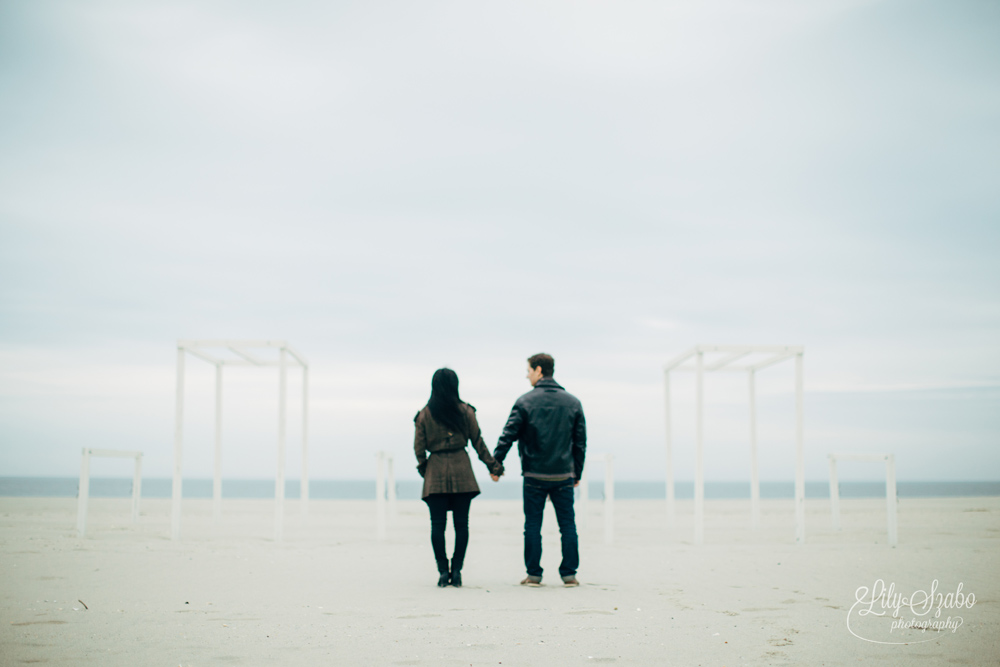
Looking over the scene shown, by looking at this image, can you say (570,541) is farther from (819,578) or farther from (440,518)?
(819,578)


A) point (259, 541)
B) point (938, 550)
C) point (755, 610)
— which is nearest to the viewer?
point (755, 610)

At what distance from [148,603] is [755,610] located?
3700 millimetres

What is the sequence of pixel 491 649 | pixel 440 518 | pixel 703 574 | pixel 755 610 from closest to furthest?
pixel 491 649, pixel 755 610, pixel 440 518, pixel 703 574

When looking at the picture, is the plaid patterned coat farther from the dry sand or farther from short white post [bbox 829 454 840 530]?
short white post [bbox 829 454 840 530]

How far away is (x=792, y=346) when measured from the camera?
10008 mm

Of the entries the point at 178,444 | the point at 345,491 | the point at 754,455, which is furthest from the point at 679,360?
the point at 345,491

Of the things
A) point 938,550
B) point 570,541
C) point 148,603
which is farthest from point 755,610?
point 938,550

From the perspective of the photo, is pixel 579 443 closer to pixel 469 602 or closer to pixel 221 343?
pixel 469 602

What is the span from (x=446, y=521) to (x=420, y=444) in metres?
0.59

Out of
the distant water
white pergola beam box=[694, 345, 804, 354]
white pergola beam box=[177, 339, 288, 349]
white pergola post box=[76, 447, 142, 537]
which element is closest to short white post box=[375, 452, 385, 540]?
white pergola beam box=[177, 339, 288, 349]

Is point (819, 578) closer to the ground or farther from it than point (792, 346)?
closer to the ground

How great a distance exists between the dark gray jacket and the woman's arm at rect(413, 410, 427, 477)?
528mm

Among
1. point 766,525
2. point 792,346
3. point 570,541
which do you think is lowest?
point 766,525

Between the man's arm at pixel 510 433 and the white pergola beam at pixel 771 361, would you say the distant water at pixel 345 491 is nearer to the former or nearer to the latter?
the white pergola beam at pixel 771 361
